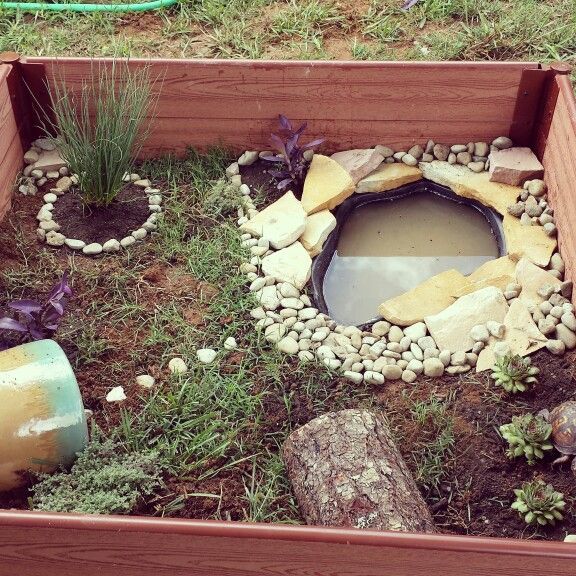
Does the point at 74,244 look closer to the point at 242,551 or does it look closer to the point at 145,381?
the point at 145,381

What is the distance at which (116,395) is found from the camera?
9.68 ft

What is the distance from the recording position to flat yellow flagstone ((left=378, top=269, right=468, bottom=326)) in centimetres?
328

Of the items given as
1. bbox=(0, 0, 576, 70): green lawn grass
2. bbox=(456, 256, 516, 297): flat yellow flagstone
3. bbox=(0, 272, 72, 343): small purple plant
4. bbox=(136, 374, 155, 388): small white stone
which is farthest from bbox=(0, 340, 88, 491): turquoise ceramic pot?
bbox=(0, 0, 576, 70): green lawn grass

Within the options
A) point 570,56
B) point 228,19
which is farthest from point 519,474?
point 228,19

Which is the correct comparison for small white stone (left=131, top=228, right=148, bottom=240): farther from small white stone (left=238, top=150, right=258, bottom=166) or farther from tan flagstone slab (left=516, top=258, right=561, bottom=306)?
tan flagstone slab (left=516, top=258, right=561, bottom=306)

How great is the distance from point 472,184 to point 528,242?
42cm

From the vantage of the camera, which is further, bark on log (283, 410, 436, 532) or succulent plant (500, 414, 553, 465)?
succulent plant (500, 414, 553, 465)

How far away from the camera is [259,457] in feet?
9.25

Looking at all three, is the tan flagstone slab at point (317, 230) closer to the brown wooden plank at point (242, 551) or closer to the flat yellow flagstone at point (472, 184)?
the flat yellow flagstone at point (472, 184)

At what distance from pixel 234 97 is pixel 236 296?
39.0 inches

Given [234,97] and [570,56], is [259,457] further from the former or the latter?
[570,56]

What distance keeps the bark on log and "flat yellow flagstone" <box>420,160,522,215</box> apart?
1361mm

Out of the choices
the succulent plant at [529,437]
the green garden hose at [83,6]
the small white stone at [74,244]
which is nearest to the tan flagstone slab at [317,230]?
the small white stone at [74,244]

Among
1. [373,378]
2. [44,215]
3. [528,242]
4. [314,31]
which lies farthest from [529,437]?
[314,31]
